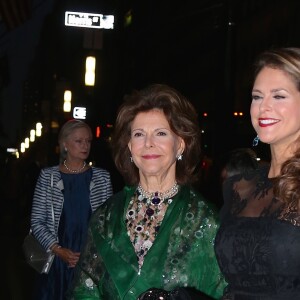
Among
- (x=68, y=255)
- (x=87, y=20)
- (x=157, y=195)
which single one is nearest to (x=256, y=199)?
(x=157, y=195)

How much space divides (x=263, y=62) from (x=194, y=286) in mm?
1159

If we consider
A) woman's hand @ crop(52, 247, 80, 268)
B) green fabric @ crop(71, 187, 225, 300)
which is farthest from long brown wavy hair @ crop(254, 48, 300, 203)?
woman's hand @ crop(52, 247, 80, 268)

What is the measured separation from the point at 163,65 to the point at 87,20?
82.6 feet

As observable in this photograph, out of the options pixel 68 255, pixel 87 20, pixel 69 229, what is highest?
pixel 87 20

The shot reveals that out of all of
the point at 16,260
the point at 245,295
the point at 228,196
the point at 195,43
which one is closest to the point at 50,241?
the point at 228,196

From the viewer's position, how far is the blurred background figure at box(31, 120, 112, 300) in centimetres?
627

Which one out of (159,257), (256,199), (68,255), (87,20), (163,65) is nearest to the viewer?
(256,199)

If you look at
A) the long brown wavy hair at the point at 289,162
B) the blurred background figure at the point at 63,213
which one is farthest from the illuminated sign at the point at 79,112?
the long brown wavy hair at the point at 289,162

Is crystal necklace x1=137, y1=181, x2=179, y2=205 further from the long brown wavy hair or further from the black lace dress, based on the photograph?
the long brown wavy hair

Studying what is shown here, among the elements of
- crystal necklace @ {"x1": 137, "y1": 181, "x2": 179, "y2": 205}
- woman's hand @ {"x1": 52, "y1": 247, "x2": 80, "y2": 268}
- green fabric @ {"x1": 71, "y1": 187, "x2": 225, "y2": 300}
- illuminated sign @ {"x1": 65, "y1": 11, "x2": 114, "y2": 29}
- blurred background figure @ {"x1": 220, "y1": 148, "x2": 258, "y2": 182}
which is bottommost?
woman's hand @ {"x1": 52, "y1": 247, "x2": 80, "y2": 268}

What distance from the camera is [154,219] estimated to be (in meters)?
4.01

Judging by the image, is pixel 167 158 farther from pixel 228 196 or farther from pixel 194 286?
pixel 194 286

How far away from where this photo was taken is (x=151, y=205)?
4062 mm

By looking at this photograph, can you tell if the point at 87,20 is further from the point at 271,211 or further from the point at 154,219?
the point at 271,211
